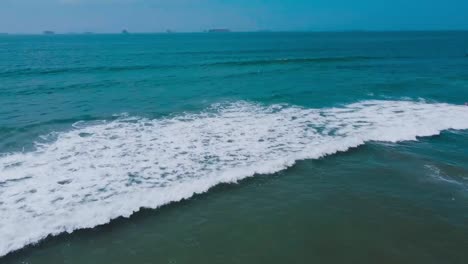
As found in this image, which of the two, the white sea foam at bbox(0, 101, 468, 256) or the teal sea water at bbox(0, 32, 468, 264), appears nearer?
the teal sea water at bbox(0, 32, 468, 264)

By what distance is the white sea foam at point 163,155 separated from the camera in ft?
35.6

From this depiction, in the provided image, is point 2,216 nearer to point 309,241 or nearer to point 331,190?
point 309,241

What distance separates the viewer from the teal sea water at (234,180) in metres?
9.14

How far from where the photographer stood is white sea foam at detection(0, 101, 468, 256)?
1086 cm

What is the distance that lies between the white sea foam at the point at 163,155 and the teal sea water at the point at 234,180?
71 millimetres

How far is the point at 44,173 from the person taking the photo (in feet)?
44.3

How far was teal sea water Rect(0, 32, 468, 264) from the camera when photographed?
9141mm

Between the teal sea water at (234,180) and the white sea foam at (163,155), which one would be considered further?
the white sea foam at (163,155)

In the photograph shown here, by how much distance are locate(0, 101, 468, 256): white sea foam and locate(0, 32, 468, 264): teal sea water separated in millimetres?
71

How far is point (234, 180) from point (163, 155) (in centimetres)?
414

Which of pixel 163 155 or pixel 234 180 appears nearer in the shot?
pixel 234 180

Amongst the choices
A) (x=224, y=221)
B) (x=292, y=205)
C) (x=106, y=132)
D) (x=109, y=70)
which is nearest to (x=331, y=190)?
(x=292, y=205)

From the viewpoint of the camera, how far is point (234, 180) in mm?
12930

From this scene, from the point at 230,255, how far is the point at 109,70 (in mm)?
41231
